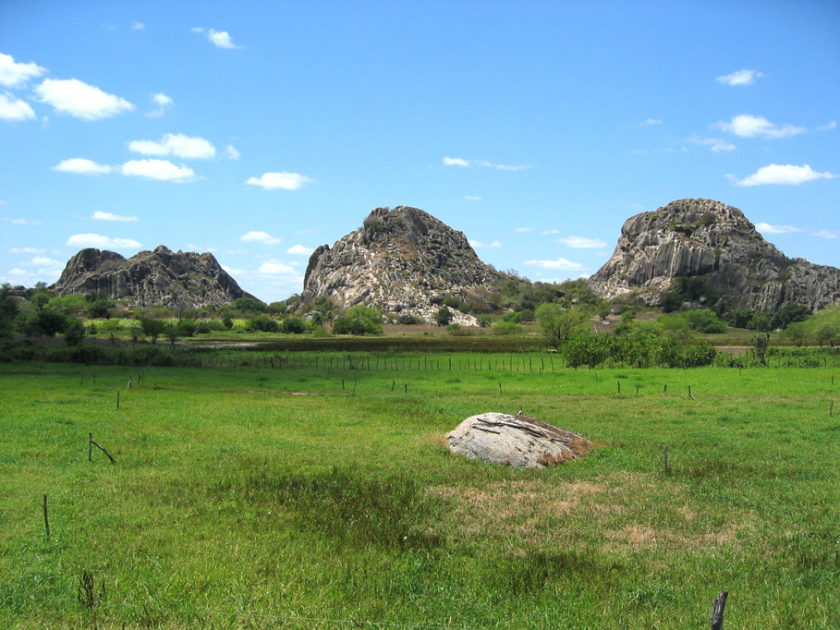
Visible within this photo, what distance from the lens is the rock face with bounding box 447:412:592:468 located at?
19.3m

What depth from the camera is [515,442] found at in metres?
19.7

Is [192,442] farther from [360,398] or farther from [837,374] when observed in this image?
[837,374]

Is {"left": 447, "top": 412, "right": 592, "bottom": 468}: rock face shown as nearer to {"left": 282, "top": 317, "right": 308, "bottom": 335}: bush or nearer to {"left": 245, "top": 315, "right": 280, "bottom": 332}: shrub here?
{"left": 282, "top": 317, "right": 308, "bottom": 335}: bush

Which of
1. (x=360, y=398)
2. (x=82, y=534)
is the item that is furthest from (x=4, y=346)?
(x=82, y=534)

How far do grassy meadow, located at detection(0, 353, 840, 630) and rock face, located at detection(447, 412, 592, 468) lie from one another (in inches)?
28.7

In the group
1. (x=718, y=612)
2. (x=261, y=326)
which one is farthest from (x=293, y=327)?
(x=718, y=612)

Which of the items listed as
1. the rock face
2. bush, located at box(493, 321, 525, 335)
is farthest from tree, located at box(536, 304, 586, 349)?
the rock face

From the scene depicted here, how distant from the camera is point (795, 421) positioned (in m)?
27.5

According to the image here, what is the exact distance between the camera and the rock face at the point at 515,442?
19.3 m

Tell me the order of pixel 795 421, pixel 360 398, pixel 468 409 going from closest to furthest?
pixel 795 421, pixel 468 409, pixel 360 398

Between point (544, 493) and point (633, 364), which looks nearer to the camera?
point (544, 493)

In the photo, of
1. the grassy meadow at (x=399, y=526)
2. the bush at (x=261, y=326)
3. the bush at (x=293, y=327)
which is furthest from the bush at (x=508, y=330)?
the grassy meadow at (x=399, y=526)

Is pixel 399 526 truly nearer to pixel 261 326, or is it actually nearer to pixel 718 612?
pixel 718 612

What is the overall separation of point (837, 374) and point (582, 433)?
133ft
